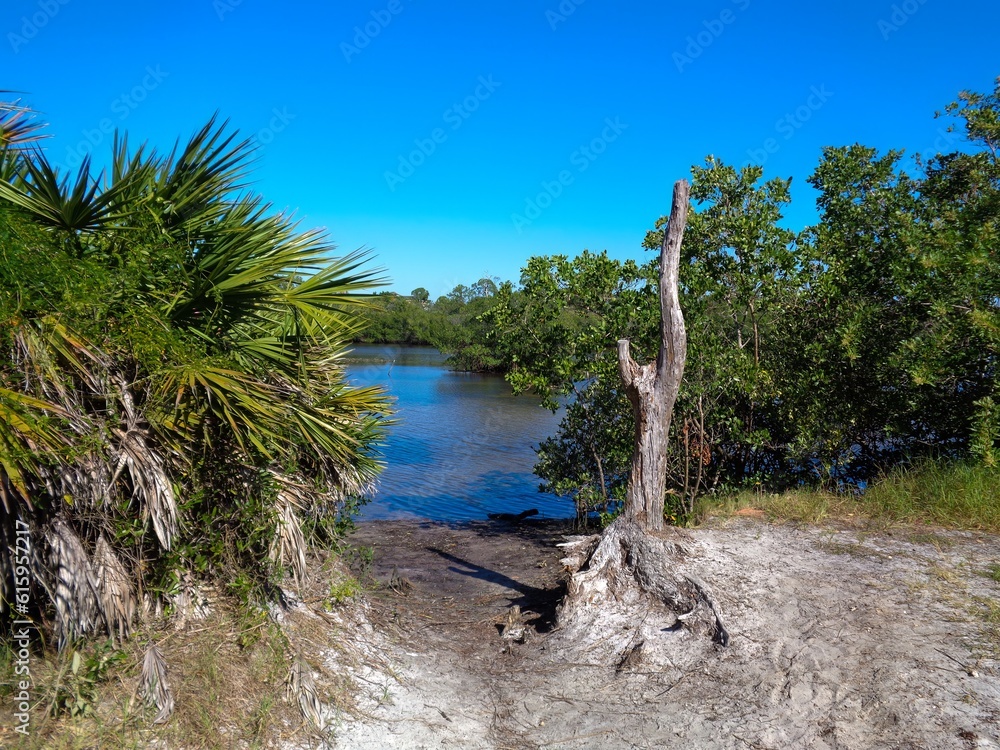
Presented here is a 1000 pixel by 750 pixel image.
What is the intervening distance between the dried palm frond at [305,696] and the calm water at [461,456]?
2574mm

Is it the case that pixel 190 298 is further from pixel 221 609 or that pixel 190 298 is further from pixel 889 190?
pixel 889 190

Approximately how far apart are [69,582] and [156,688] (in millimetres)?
822

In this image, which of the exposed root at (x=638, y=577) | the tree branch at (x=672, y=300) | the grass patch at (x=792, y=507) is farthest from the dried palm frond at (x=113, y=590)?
the grass patch at (x=792, y=507)

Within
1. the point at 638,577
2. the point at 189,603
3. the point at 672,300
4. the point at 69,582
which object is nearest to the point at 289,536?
the point at 189,603

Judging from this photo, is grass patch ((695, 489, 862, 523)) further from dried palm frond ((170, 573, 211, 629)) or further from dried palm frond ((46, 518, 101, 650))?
dried palm frond ((46, 518, 101, 650))

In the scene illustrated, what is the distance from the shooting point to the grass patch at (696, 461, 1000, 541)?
25.7 feet

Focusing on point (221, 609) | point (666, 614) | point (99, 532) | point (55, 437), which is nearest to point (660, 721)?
point (666, 614)

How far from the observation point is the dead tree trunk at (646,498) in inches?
271

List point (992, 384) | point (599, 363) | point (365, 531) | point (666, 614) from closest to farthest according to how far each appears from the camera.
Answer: point (666, 614)
point (992, 384)
point (599, 363)
point (365, 531)

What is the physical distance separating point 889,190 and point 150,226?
9.55m

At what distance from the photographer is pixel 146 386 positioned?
4.96 metres

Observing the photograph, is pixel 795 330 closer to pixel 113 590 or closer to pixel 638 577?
pixel 638 577

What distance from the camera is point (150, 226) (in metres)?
5.03

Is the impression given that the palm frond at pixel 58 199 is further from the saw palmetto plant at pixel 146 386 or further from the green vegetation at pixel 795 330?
the green vegetation at pixel 795 330
